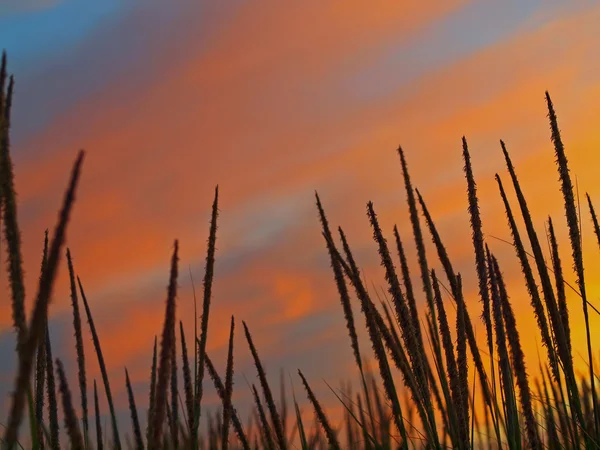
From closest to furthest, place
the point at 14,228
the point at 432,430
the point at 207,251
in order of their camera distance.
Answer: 1. the point at 14,228
2. the point at 207,251
3. the point at 432,430

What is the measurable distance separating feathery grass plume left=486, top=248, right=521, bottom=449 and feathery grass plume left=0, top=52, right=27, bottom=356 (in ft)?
8.16

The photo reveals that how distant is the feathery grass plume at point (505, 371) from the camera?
12.8 ft

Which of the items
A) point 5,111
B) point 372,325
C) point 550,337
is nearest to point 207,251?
point 372,325

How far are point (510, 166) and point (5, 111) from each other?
2.38 meters

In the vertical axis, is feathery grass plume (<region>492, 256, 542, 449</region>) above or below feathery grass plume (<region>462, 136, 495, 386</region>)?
below

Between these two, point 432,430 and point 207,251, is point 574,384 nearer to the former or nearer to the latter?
point 432,430

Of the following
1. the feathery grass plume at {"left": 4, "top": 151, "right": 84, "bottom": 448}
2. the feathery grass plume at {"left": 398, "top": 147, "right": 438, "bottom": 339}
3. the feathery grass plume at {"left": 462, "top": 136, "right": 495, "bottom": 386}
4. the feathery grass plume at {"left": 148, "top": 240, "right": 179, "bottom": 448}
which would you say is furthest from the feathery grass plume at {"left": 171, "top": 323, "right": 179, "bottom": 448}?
the feathery grass plume at {"left": 4, "top": 151, "right": 84, "bottom": 448}

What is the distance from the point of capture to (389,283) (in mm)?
3951

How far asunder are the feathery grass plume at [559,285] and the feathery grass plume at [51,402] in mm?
2636

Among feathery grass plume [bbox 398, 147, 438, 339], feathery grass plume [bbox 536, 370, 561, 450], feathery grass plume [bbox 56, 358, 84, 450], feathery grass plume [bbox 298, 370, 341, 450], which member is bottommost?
feathery grass plume [bbox 536, 370, 561, 450]

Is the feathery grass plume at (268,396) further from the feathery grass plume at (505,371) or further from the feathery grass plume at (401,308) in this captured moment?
the feathery grass plume at (505,371)

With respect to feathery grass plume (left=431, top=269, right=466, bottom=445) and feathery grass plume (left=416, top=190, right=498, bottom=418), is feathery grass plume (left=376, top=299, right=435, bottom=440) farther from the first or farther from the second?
feathery grass plume (left=416, top=190, right=498, bottom=418)

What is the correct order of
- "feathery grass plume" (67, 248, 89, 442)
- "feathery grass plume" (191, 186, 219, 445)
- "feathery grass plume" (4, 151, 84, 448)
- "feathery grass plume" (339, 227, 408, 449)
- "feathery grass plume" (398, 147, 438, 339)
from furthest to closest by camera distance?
"feathery grass plume" (398, 147, 438, 339), "feathery grass plume" (67, 248, 89, 442), "feathery grass plume" (339, 227, 408, 449), "feathery grass plume" (191, 186, 219, 445), "feathery grass plume" (4, 151, 84, 448)

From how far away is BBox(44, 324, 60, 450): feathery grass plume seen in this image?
4.05 m
